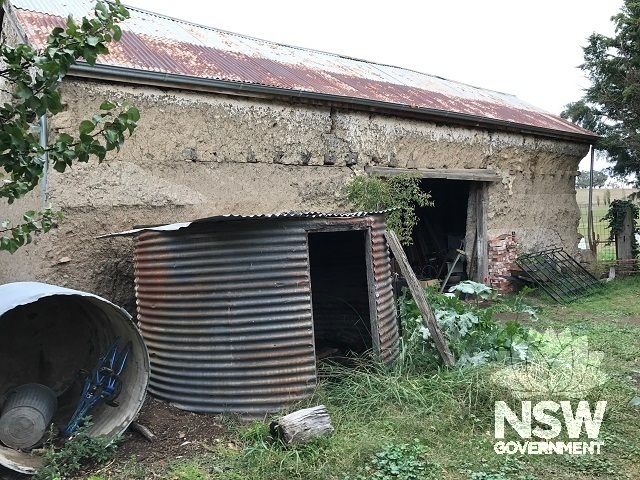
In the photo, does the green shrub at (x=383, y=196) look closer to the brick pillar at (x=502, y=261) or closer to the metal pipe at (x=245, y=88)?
the metal pipe at (x=245, y=88)

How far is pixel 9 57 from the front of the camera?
278 cm

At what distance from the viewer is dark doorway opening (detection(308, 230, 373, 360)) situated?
627cm

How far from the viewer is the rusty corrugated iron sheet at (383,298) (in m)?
5.10

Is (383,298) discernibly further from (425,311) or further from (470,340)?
(470,340)

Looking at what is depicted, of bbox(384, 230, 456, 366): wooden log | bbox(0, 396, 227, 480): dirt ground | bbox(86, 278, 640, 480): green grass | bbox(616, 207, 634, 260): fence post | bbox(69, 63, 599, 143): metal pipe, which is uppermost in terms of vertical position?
bbox(69, 63, 599, 143): metal pipe

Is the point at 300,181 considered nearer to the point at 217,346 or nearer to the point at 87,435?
the point at 217,346

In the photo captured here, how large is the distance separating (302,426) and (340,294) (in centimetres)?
274

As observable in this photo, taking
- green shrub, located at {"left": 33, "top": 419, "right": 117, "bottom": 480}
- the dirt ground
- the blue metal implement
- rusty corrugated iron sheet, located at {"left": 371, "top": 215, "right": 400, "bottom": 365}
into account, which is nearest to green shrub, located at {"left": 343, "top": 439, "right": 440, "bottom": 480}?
the dirt ground

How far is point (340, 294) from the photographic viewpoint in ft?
21.3

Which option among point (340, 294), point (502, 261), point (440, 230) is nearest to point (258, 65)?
point (340, 294)

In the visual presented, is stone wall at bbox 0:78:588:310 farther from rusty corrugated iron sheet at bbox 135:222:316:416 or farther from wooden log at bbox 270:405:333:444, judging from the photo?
wooden log at bbox 270:405:333:444

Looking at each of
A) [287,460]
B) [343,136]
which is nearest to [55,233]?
[287,460]

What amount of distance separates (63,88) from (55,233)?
143cm

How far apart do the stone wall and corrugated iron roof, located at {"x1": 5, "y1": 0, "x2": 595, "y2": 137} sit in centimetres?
32
